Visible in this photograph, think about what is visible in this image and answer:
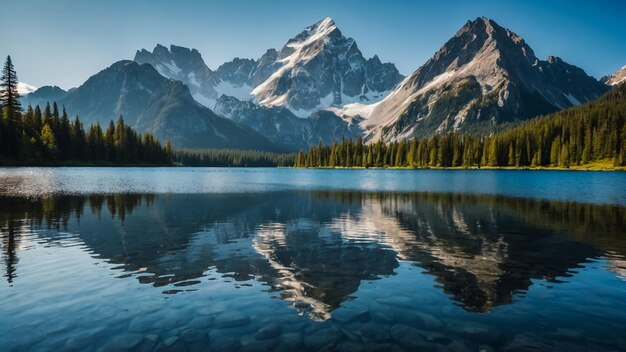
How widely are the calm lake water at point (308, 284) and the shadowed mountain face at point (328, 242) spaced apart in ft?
0.51

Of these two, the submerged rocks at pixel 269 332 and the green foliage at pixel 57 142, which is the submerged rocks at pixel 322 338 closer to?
the submerged rocks at pixel 269 332

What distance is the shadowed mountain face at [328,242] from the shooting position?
795 inches

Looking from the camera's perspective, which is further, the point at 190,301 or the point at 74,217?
the point at 74,217

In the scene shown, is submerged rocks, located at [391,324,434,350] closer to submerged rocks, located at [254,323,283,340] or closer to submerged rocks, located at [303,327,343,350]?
submerged rocks, located at [303,327,343,350]

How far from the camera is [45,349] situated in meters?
12.3

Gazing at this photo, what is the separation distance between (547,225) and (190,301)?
A: 36815mm

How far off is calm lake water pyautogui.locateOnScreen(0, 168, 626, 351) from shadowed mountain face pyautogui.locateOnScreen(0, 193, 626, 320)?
0.16 metres

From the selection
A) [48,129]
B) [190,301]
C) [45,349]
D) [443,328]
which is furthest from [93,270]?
[48,129]

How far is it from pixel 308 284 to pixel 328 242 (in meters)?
10.6

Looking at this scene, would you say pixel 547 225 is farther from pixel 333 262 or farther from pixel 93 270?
pixel 93 270

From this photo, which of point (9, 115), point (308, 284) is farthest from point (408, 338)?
point (9, 115)

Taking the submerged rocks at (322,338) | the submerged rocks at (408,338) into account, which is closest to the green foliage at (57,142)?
the submerged rocks at (322,338)

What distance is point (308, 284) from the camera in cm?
1952

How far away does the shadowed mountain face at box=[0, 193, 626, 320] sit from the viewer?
2020 cm
